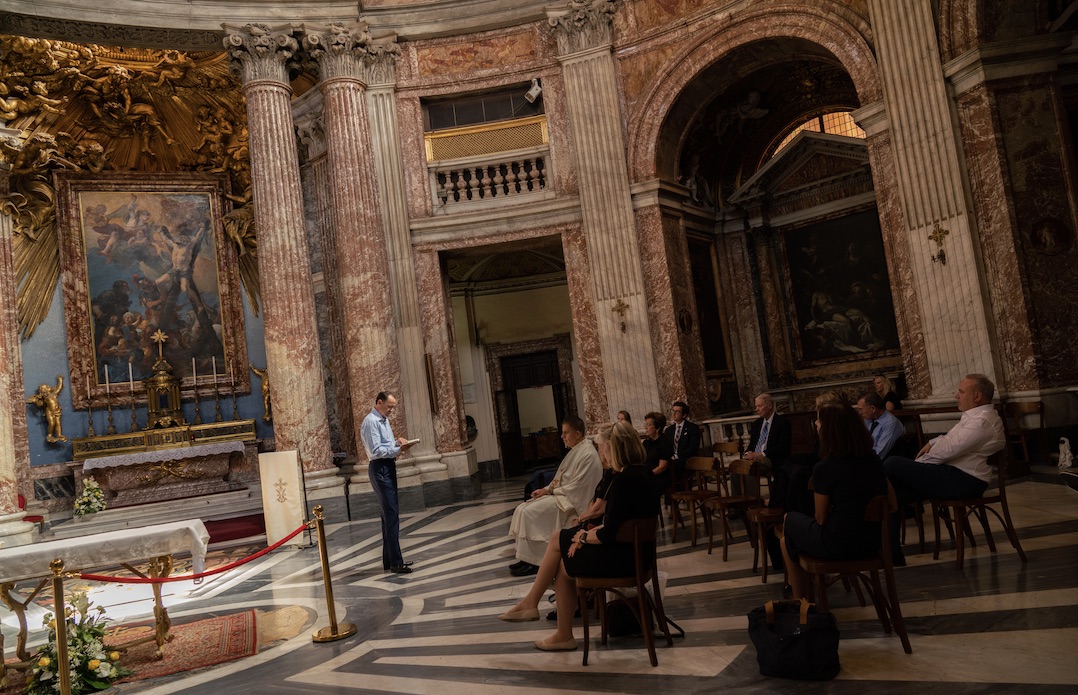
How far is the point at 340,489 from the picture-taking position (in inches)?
448

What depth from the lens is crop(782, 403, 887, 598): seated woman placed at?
3846 mm

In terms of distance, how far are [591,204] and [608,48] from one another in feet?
8.42

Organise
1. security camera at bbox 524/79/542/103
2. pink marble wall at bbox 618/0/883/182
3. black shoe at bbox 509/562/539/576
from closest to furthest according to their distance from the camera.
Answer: black shoe at bbox 509/562/539/576 → pink marble wall at bbox 618/0/883/182 → security camera at bbox 524/79/542/103

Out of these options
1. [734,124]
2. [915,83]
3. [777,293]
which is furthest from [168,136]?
[915,83]

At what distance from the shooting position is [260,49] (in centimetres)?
Result: 1175

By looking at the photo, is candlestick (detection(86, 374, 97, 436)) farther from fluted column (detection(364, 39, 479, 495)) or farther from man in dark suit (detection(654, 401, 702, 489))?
man in dark suit (detection(654, 401, 702, 489))

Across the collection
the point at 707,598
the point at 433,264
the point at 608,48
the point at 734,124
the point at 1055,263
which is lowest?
the point at 707,598

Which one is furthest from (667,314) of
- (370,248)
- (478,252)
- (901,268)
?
(370,248)

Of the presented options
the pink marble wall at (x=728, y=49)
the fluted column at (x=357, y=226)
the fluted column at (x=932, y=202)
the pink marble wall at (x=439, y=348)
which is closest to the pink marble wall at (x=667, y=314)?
the pink marble wall at (x=728, y=49)

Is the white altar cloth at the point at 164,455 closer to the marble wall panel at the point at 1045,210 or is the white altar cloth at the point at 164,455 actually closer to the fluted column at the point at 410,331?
the fluted column at the point at 410,331

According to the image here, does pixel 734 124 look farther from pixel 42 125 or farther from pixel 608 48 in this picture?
pixel 42 125

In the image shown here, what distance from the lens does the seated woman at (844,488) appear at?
12.6 ft

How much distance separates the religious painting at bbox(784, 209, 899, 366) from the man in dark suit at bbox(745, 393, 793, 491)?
23.7ft

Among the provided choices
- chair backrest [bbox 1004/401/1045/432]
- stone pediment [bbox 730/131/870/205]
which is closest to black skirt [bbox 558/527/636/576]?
chair backrest [bbox 1004/401/1045/432]
